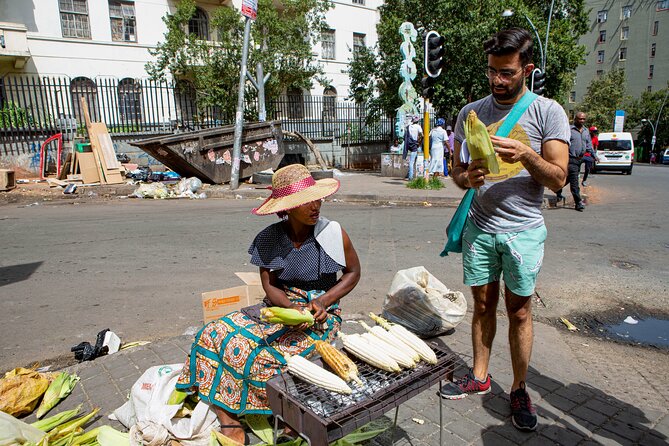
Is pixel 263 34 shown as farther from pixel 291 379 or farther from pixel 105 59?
pixel 291 379

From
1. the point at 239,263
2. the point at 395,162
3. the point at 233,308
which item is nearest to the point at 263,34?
the point at 395,162

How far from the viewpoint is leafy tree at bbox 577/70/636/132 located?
48562 mm

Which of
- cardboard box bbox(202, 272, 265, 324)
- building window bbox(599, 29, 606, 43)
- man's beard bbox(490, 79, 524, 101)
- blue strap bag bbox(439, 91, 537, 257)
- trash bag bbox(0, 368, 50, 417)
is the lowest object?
trash bag bbox(0, 368, 50, 417)

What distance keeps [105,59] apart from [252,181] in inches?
599

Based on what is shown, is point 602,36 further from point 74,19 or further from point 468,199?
point 468,199

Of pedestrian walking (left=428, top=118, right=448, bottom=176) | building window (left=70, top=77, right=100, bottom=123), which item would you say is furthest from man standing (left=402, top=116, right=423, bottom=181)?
building window (left=70, top=77, right=100, bottom=123)

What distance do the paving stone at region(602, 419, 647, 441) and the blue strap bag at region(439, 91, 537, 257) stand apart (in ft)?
4.43

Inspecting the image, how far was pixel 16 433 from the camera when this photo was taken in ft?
7.99

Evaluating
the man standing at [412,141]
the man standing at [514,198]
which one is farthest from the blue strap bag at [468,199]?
the man standing at [412,141]

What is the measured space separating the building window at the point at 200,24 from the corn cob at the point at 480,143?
90.2ft

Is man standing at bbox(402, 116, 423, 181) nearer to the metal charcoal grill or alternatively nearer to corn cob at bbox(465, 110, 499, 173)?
corn cob at bbox(465, 110, 499, 173)

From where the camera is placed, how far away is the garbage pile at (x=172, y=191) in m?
12.7

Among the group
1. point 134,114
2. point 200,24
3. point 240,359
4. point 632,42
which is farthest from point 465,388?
point 632,42

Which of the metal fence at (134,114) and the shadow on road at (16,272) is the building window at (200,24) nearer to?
the metal fence at (134,114)
